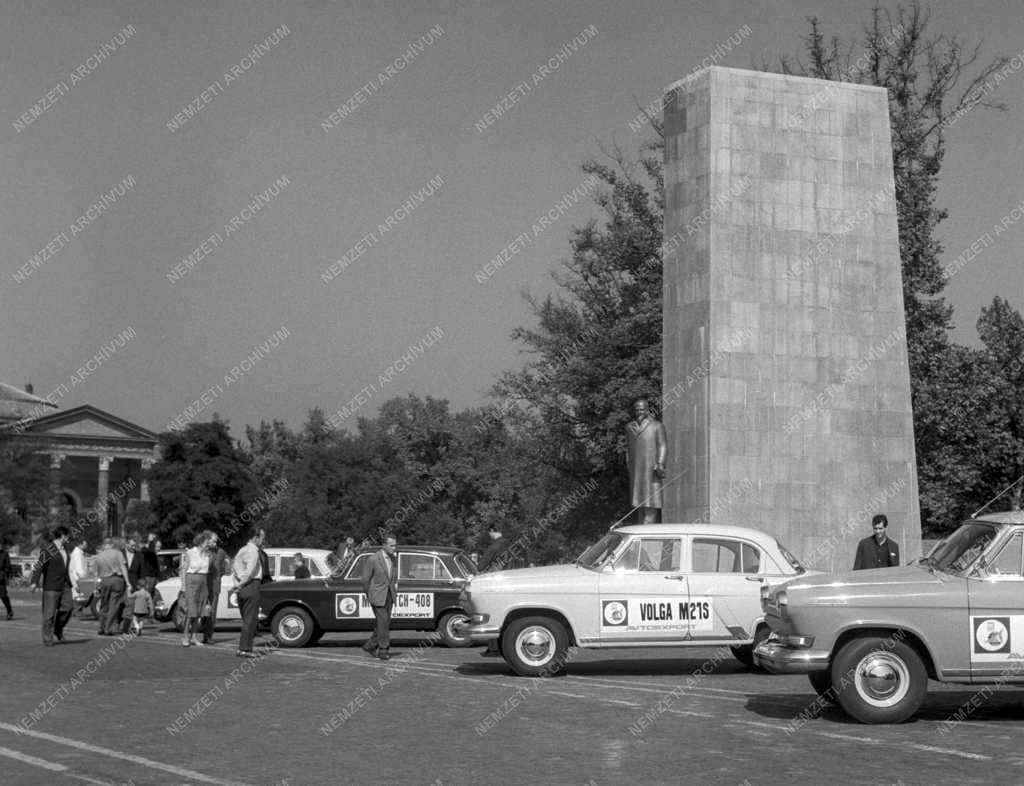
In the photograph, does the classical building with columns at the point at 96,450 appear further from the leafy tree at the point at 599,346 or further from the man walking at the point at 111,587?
the man walking at the point at 111,587

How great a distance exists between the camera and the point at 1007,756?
10.1 metres

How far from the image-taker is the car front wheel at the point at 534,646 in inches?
623

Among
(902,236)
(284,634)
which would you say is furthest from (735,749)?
(902,236)

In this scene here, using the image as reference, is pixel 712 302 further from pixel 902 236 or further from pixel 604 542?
pixel 902 236

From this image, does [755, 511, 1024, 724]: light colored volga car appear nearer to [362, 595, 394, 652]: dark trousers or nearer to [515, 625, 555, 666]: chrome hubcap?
[515, 625, 555, 666]: chrome hubcap

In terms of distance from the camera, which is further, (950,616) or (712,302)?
(712,302)

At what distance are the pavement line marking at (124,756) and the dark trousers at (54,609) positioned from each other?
31.0 ft

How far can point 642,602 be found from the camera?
52.3 feet

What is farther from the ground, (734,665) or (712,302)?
(712,302)

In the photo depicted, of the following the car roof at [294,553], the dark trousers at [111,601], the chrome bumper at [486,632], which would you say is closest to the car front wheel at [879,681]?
the chrome bumper at [486,632]

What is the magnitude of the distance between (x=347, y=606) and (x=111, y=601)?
16.3 feet

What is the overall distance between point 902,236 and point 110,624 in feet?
90.4

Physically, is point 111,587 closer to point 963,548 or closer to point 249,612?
point 249,612

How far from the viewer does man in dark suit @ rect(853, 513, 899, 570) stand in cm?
1795
